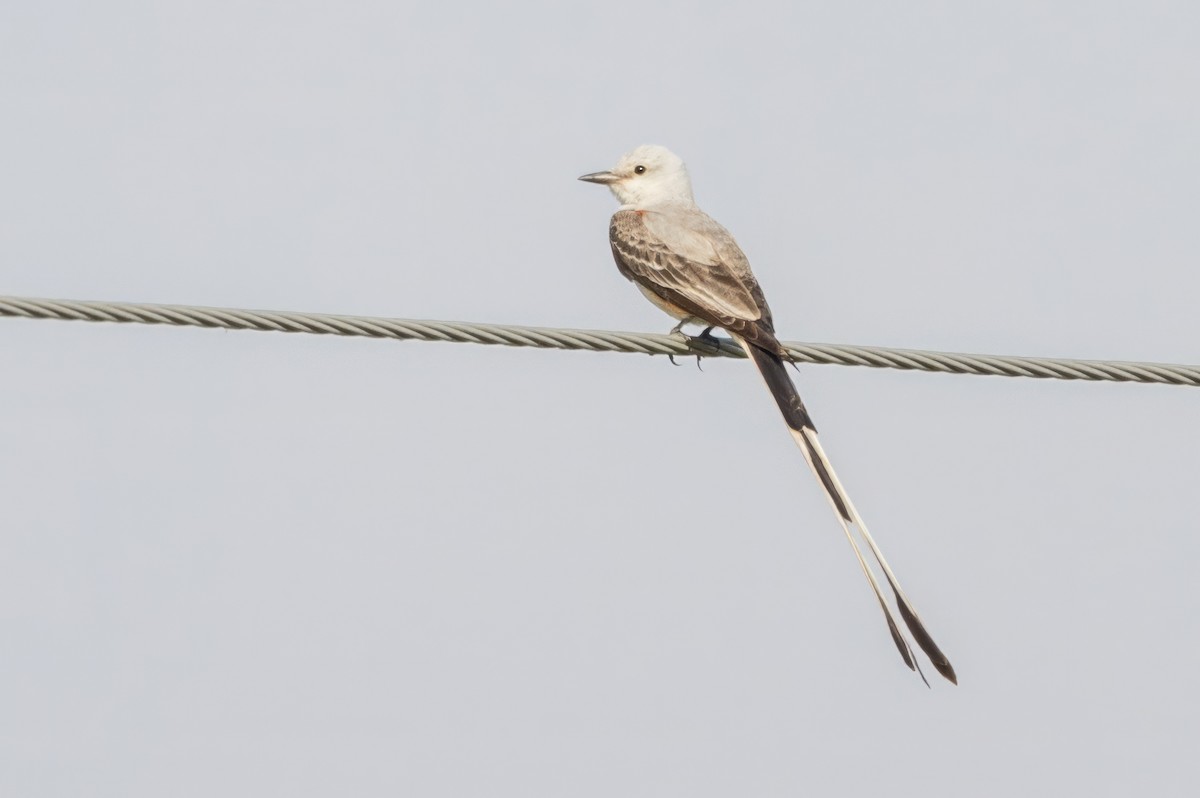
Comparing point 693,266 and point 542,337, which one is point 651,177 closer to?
point 693,266

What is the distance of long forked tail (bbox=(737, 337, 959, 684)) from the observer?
5.63 meters

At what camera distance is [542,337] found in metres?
5.16

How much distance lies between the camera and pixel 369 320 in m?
4.93

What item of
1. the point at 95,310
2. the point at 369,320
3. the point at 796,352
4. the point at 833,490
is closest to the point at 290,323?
the point at 369,320

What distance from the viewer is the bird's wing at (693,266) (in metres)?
7.06

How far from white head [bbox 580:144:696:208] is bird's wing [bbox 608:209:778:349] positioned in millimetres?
519

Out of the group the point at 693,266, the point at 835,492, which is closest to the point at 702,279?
the point at 693,266

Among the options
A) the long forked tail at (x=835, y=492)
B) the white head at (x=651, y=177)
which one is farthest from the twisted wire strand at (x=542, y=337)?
the white head at (x=651, y=177)

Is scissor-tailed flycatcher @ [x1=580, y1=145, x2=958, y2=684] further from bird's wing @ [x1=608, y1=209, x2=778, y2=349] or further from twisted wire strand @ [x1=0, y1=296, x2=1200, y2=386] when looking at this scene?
twisted wire strand @ [x1=0, y1=296, x2=1200, y2=386]

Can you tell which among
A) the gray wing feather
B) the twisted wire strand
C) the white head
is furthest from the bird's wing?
the twisted wire strand

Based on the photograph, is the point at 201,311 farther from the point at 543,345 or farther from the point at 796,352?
the point at 796,352

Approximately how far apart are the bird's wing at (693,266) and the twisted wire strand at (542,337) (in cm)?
112

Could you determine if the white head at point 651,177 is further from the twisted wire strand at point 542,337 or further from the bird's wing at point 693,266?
the twisted wire strand at point 542,337

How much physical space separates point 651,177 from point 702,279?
1.69 m
